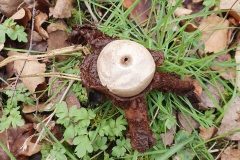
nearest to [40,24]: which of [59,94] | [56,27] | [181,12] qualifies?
[56,27]

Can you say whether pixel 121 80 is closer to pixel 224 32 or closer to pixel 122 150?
pixel 122 150

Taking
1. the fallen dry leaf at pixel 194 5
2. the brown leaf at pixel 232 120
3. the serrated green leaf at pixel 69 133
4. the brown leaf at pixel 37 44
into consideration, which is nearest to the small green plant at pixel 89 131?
the serrated green leaf at pixel 69 133

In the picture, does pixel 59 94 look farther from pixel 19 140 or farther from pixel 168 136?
pixel 168 136

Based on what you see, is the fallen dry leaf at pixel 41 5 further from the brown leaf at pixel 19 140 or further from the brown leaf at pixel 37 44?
the brown leaf at pixel 19 140

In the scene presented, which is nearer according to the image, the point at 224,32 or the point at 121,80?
the point at 121,80

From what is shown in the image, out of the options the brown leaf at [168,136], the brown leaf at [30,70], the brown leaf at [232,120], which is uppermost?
the brown leaf at [30,70]

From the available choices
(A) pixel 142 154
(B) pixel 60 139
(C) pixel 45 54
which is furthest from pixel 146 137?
(C) pixel 45 54
